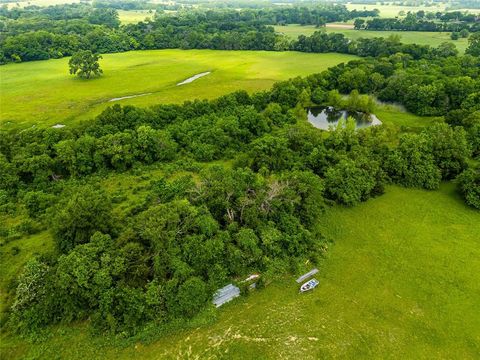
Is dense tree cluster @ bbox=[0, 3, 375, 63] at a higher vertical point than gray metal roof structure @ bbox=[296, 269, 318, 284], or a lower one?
higher

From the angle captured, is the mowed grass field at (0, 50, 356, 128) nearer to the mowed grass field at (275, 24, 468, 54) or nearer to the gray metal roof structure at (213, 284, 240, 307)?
the mowed grass field at (275, 24, 468, 54)

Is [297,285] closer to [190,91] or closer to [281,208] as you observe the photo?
[281,208]

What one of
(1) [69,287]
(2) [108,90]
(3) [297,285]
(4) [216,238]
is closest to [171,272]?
(4) [216,238]

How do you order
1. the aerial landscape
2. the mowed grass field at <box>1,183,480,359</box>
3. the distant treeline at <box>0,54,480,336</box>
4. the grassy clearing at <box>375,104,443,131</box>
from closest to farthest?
the mowed grass field at <box>1,183,480,359</box>
the aerial landscape
the distant treeline at <box>0,54,480,336</box>
the grassy clearing at <box>375,104,443,131</box>

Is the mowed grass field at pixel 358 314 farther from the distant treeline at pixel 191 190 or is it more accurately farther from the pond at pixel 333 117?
the pond at pixel 333 117

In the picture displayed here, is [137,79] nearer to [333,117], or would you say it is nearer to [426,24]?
[333,117]

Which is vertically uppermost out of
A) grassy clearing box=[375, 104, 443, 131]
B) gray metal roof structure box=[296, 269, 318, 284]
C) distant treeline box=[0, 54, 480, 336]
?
distant treeline box=[0, 54, 480, 336]

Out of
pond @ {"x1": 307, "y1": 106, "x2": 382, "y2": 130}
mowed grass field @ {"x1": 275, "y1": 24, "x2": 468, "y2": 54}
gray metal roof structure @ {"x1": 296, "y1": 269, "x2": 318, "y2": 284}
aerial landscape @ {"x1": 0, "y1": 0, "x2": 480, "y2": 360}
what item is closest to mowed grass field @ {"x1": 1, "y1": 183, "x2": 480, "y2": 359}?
aerial landscape @ {"x1": 0, "y1": 0, "x2": 480, "y2": 360}

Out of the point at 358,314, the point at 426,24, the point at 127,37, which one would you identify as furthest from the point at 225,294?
the point at 426,24
